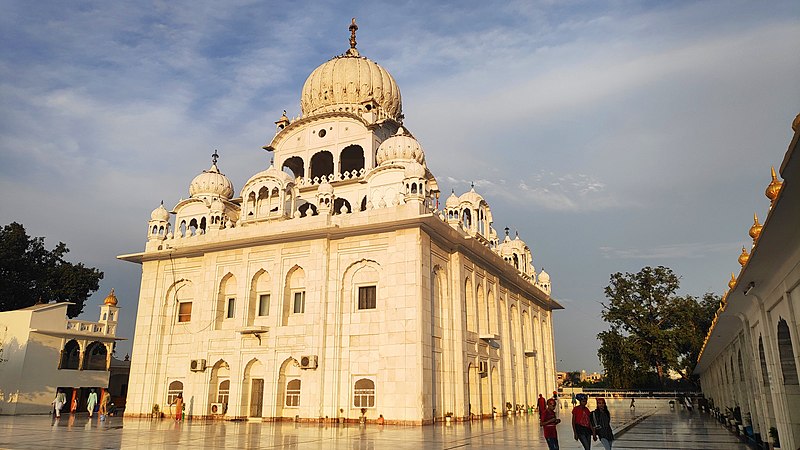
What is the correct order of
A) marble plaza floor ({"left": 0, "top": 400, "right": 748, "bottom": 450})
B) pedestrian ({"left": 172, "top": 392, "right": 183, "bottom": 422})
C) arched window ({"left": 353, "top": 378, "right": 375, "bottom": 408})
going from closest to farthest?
marble plaza floor ({"left": 0, "top": 400, "right": 748, "bottom": 450}) → arched window ({"left": 353, "top": 378, "right": 375, "bottom": 408}) → pedestrian ({"left": 172, "top": 392, "right": 183, "bottom": 422})

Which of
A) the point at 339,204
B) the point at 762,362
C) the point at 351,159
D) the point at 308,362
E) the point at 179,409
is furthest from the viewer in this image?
the point at 351,159

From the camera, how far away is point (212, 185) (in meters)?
33.2

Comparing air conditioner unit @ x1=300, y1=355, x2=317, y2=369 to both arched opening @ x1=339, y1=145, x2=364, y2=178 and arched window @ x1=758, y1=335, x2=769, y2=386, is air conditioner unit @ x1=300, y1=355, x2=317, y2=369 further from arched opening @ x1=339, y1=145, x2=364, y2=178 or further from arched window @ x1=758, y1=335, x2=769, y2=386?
arched window @ x1=758, y1=335, x2=769, y2=386

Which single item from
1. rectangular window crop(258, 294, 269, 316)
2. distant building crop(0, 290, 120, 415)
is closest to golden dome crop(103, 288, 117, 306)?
distant building crop(0, 290, 120, 415)

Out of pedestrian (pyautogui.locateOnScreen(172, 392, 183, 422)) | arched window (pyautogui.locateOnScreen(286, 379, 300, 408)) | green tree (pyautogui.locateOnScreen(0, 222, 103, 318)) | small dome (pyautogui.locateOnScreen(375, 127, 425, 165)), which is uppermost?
small dome (pyautogui.locateOnScreen(375, 127, 425, 165))

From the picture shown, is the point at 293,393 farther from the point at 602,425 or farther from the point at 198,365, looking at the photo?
the point at 602,425

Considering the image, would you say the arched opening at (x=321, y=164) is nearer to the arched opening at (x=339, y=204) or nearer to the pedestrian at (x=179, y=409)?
the arched opening at (x=339, y=204)

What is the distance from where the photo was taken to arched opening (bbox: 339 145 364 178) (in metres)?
36.0

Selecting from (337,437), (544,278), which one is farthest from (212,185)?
(544,278)

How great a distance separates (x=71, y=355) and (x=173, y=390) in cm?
1145

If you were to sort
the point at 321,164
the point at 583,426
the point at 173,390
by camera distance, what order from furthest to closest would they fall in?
1. the point at 321,164
2. the point at 173,390
3. the point at 583,426

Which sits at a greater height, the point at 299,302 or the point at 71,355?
the point at 299,302

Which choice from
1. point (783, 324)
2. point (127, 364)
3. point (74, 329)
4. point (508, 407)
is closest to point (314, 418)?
point (508, 407)

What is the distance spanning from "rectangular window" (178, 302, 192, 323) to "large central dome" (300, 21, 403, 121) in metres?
13.9
